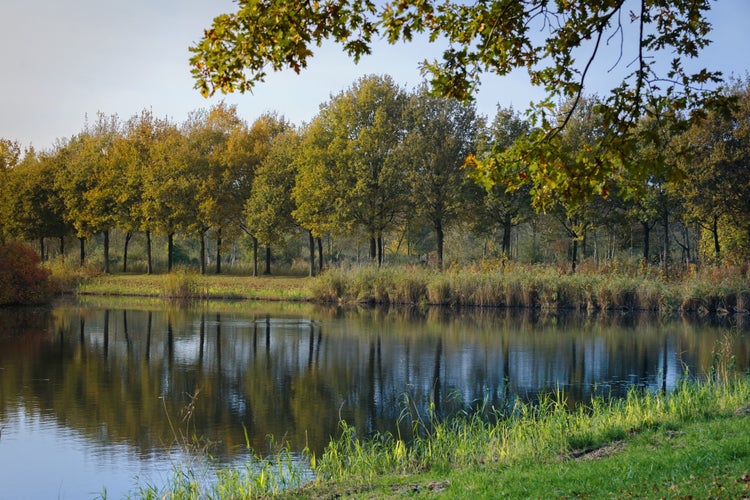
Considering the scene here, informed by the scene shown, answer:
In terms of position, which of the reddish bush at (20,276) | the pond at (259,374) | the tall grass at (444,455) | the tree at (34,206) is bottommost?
the pond at (259,374)

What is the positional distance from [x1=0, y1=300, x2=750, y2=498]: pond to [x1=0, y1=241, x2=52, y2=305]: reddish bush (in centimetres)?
229

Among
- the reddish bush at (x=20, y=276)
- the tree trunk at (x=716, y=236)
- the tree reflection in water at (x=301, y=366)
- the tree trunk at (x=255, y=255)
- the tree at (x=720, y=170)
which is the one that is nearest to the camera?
the tree reflection in water at (x=301, y=366)

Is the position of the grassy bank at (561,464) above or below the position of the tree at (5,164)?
below

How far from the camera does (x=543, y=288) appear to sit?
35.7m

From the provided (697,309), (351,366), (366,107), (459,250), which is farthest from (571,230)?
(351,366)

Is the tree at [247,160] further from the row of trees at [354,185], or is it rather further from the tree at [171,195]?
the tree at [171,195]

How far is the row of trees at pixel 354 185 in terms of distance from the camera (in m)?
40.7

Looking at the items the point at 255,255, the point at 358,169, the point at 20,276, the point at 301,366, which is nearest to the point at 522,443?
the point at 301,366

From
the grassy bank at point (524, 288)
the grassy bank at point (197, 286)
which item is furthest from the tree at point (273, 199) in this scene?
the grassy bank at point (524, 288)

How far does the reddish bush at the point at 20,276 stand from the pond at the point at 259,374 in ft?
7.52

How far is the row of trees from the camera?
40.7 meters

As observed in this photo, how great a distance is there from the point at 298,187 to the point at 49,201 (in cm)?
2074

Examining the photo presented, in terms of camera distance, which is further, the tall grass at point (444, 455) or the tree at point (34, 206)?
the tree at point (34, 206)

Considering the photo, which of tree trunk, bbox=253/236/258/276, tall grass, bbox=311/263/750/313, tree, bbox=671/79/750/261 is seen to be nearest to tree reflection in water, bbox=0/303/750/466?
tall grass, bbox=311/263/750/313
